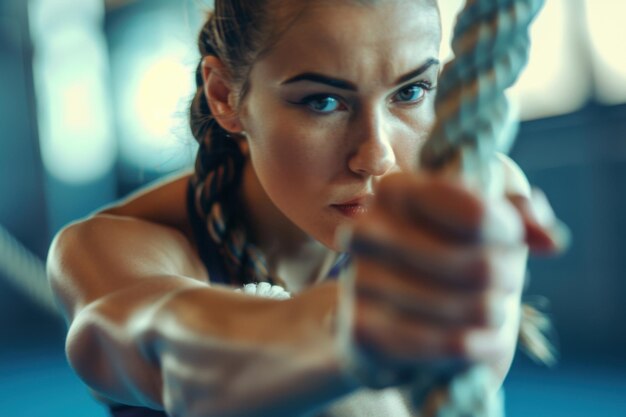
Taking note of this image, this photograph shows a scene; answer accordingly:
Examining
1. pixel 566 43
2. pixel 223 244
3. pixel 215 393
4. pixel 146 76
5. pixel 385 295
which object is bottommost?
pixel 146 76

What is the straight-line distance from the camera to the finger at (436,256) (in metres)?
0.27

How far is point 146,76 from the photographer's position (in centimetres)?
393

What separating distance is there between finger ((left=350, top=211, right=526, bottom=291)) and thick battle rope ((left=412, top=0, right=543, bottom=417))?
0.04 metres

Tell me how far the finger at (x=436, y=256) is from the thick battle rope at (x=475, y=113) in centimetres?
4

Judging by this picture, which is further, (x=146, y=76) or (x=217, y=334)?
(x=146, y=76)

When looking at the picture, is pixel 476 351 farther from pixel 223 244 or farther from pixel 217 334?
pixel 223 244

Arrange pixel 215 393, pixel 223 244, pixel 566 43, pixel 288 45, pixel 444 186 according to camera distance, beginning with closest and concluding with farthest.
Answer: pixel 444 186 → pixel 215 393 → pixel 288 45 → pixel 223 244 → pixel 566 43

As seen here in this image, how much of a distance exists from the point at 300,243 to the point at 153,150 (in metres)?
3.12

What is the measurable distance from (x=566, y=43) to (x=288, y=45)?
2.06m

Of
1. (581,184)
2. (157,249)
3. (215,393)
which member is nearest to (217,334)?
(215,393)

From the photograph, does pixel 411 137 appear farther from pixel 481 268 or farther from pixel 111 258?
pixel 481 268

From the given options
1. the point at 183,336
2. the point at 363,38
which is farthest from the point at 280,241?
the point at 183,336

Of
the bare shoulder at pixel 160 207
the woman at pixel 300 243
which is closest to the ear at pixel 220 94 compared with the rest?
the woman at pixel 300 243

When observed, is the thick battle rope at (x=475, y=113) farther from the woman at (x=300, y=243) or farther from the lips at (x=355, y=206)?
the lips at (x=355, y=206)
